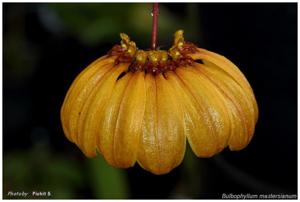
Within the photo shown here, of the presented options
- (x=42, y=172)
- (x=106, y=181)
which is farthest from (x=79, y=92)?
(x=42, y=172)

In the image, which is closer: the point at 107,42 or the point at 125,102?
the point at 125,102

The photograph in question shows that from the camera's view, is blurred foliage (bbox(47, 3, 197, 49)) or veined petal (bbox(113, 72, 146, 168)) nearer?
veined petal (bbox(113, 72, 146, 168))

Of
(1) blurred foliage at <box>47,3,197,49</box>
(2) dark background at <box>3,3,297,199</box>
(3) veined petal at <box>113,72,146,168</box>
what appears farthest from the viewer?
(1) blurred foliage at <box>47,3,197,49</box>

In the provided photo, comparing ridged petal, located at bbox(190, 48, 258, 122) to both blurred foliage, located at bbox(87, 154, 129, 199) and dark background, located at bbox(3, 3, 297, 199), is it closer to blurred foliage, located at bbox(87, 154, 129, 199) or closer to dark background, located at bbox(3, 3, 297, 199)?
dark background, located at bbox(3, 3, 297, 199)

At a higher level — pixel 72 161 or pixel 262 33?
pixel 262 33

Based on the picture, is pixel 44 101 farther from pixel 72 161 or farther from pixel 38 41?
pixel 72 161

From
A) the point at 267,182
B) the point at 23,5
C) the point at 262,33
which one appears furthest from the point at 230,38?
the point at 23,5

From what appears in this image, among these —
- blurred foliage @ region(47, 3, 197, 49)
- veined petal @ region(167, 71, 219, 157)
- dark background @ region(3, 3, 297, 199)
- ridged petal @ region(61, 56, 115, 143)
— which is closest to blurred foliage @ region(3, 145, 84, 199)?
dark background @ region(3, 3, 297, 199)
